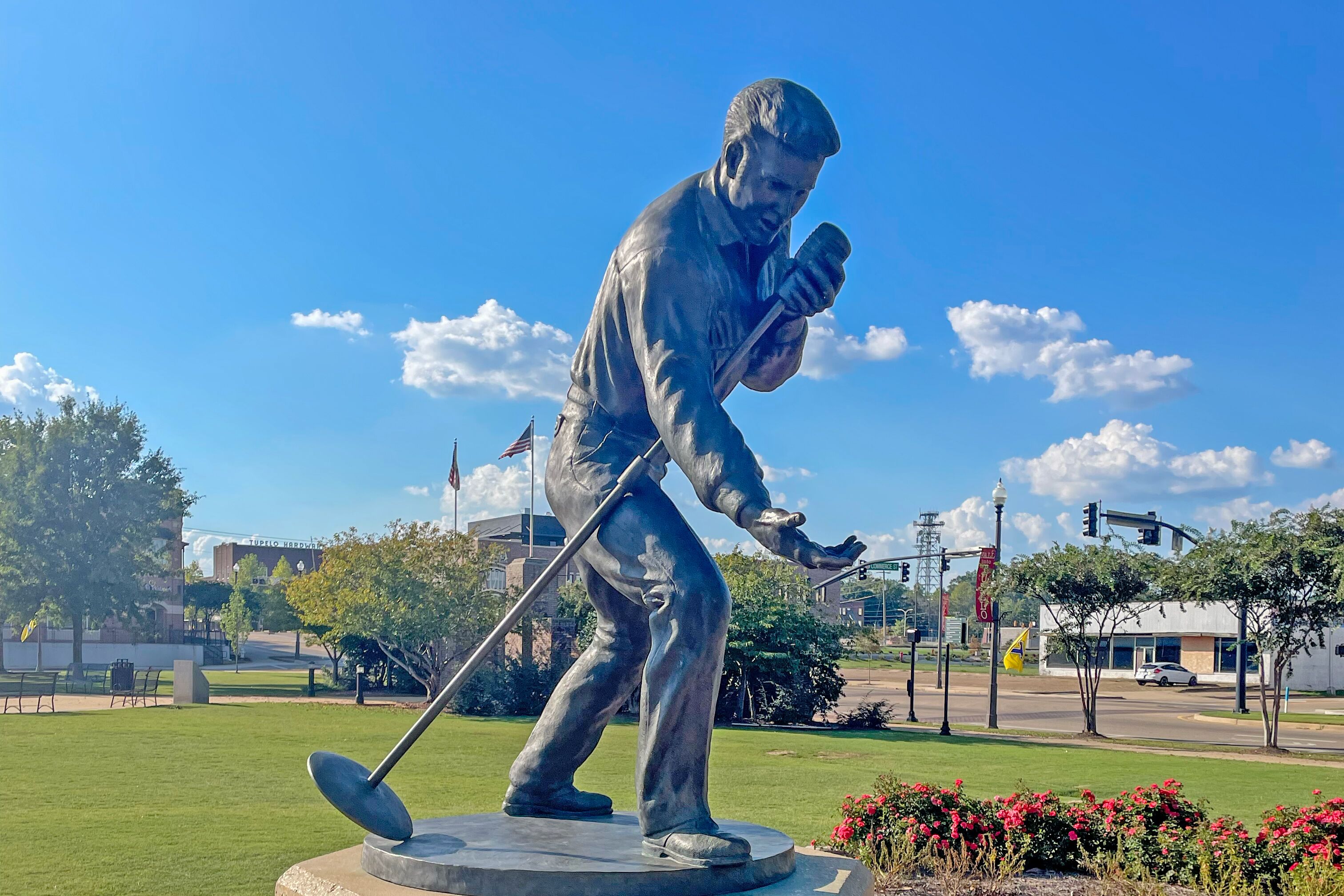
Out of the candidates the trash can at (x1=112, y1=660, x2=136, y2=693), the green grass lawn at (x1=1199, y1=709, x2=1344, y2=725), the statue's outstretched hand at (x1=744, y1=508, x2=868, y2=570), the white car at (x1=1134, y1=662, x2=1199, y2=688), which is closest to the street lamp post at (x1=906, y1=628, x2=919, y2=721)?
the green grass lawn at (x1=1199, y1=709, x2=1344, y2=725)

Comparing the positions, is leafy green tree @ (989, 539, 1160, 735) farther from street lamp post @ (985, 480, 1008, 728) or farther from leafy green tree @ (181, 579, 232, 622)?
leafy green tree @ (181, 579, 232, 622)

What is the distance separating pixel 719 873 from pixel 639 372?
1886 mm

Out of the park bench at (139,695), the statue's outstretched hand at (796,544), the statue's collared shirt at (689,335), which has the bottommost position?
the park bench at (139,695)

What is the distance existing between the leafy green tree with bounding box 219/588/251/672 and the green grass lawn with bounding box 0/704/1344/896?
128ft

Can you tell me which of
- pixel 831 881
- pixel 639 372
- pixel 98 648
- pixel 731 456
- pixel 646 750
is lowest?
pixel 98 648

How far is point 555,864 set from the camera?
366 cm

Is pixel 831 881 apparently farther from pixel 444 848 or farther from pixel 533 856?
pixel 444 848

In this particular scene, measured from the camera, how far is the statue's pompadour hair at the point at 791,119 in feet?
13.8

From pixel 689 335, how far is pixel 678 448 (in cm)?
48

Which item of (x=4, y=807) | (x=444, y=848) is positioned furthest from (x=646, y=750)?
(x=4, y=807)

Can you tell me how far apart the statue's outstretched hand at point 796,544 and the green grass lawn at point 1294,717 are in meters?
33.0

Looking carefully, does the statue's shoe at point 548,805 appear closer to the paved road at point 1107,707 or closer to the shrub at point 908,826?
the shrub at point 908,826

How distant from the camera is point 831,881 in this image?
3.92 meters

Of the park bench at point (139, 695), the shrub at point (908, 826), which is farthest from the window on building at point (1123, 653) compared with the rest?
the shrub at point (908, 826)
